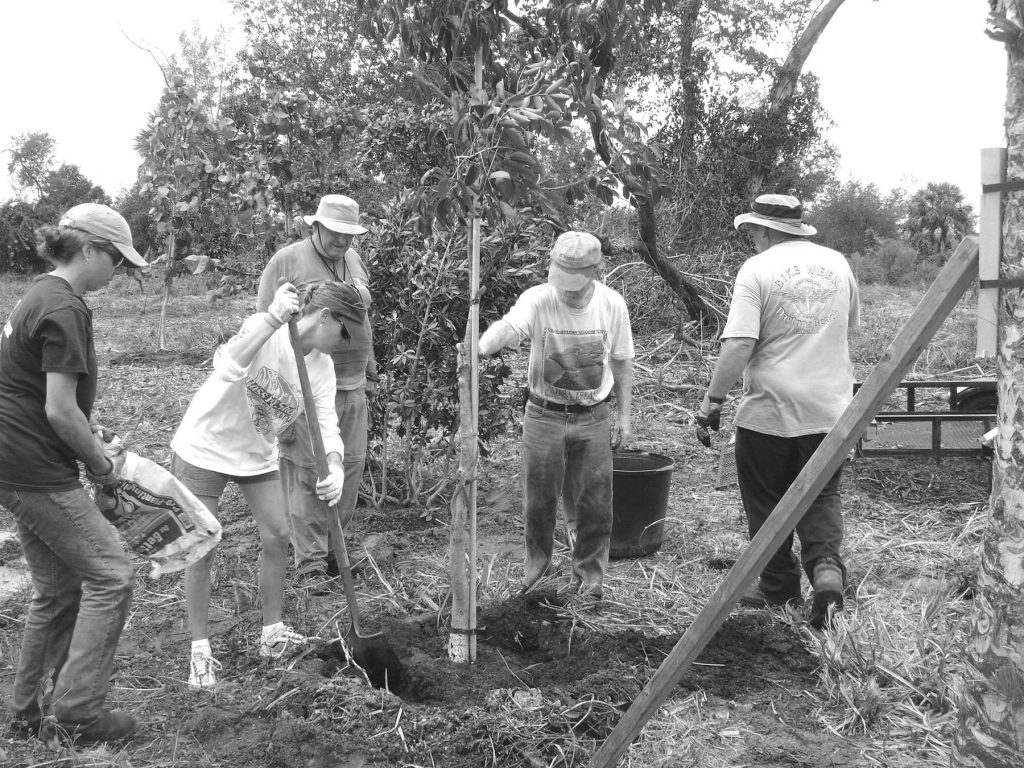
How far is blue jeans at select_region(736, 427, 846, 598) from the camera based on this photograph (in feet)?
12.8

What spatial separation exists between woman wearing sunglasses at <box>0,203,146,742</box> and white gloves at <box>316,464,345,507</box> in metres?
0.75

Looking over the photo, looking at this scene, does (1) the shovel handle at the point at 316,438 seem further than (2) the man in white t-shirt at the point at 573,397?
No

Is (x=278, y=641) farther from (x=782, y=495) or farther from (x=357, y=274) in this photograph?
(x=782, y=495)

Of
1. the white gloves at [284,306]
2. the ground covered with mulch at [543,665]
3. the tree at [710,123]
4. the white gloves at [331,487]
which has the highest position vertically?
the tree at [710,123]

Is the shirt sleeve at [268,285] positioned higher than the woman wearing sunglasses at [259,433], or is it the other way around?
the shirt sleeve at [268,285]

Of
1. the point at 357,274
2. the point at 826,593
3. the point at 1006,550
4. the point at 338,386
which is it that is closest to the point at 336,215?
the point at 357,274

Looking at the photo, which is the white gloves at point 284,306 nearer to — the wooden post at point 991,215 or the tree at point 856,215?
the wooden post at point 991,215

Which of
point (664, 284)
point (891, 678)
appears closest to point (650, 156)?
point (891, 678)

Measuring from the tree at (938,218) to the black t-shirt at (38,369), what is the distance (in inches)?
1895

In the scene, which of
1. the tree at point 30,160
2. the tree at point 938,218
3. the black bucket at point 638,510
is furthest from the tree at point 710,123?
the tree at point 30,160

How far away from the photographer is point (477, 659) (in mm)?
3645

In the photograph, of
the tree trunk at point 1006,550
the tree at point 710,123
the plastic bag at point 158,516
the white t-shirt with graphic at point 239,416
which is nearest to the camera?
the tree trunk at point 1006,550

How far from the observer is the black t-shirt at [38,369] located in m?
2.70

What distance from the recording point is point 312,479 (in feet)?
15.1
